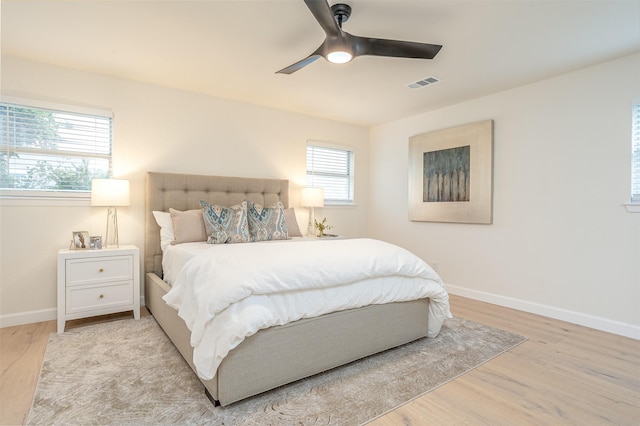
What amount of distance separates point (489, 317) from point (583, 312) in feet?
2.70

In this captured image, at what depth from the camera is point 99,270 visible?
2.89 m

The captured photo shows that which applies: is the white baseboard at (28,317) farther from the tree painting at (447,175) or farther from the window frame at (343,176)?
the tree painting at (447,175)

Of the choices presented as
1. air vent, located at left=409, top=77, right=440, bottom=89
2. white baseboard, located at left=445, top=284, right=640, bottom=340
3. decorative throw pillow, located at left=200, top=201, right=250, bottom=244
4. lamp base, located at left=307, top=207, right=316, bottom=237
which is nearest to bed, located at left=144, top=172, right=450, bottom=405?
decorative throw pillow, located at left=200, top=201, right=250, bottom=244

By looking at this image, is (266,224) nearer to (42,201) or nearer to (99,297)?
(99,297)

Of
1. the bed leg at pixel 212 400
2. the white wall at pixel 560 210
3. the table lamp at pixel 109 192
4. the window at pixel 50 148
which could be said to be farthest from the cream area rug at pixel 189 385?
the window at pixel 50 148


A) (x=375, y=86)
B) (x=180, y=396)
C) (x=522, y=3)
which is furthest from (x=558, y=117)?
(x=180, y=396)

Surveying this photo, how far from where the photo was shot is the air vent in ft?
11.0

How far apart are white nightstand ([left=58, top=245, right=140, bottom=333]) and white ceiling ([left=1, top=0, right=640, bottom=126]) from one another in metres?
1.77

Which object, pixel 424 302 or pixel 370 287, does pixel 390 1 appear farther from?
pixel 424 302

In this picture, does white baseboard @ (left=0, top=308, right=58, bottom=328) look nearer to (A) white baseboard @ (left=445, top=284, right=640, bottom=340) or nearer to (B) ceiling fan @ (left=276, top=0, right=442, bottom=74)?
(B) ceiling fan @ (left=276, top=0, right=442, bottom=74)

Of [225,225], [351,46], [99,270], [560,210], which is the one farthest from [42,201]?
[560,210]

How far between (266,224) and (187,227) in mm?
785

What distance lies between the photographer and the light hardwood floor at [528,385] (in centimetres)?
168

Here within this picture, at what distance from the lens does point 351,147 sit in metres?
5.18
